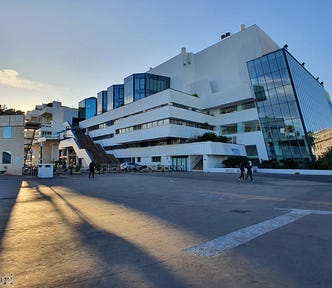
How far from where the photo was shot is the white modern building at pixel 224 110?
40594 mm

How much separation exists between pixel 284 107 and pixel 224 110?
44.5 feet

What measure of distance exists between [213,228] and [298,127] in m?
36.7

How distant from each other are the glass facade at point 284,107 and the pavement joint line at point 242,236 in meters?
32.9

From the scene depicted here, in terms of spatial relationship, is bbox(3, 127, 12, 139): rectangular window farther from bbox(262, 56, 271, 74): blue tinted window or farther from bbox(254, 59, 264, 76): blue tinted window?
bbox(262, 56, 271, 74): blue tinted window

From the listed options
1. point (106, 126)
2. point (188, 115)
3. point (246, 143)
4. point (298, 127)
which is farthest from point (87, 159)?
point (298, 127)

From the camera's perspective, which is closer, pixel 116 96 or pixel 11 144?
pixel 11 144

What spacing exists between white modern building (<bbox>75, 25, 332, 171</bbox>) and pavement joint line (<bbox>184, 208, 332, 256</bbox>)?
3296cm

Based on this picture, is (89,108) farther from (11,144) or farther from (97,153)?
(11,144)

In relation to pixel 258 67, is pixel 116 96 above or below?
above

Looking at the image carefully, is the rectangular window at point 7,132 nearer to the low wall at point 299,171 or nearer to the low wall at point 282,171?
the low wall at point 282,171

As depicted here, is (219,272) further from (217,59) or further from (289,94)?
(217,59)

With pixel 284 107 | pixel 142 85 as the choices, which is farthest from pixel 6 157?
pixel 284 107

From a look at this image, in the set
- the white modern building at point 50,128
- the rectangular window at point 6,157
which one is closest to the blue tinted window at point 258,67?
the rectangular window at point 6,157

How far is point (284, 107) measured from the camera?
4038cm
